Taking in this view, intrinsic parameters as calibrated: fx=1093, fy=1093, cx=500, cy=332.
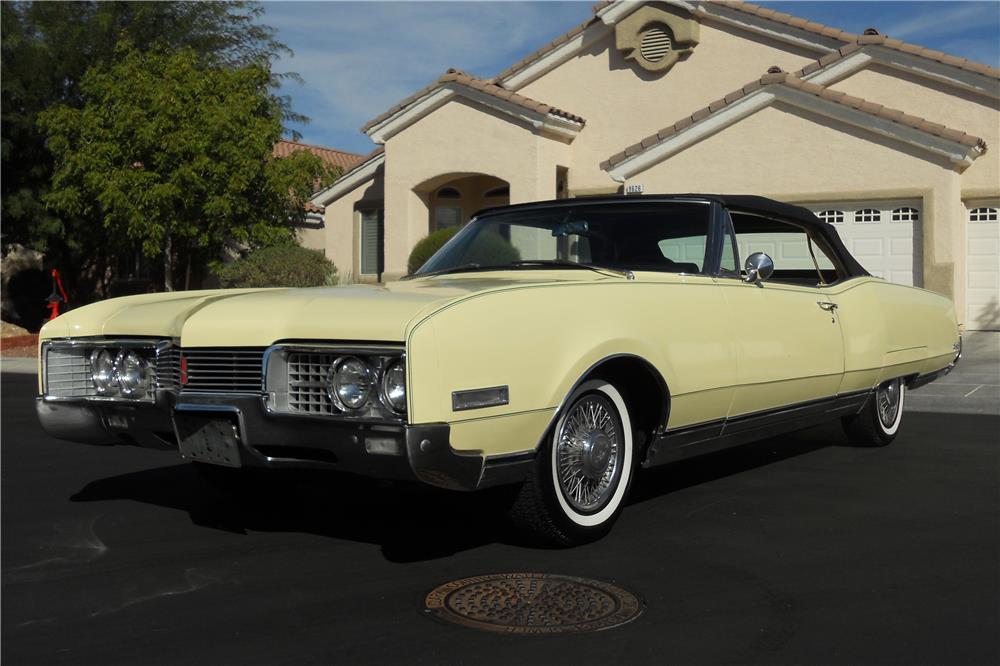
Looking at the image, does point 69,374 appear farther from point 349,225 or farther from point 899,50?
point 349,225

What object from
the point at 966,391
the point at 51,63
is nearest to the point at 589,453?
the point at 966,391

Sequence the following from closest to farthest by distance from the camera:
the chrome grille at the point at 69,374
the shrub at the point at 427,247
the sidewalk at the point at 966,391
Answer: the chrome grille at the point at 69,374 → the sidewalk at the point at 966,391 → the shrub at the point at 427,247

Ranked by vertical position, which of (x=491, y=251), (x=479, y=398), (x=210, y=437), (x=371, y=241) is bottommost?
(x=210, y=437)

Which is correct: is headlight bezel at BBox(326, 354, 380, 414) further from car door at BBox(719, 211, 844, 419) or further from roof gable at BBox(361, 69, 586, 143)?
roof gable at BBox(361, 69, 586, 143)

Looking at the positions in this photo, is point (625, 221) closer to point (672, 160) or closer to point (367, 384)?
point (367, 384)

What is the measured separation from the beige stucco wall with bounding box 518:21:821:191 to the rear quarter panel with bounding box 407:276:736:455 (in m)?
16.1

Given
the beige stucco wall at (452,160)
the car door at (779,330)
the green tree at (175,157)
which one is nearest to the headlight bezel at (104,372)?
the car door at (779,330)

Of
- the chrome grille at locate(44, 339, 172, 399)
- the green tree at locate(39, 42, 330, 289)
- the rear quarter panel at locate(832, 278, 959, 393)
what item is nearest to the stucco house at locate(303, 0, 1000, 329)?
the green tree at locate(39, 42, 330, 289)

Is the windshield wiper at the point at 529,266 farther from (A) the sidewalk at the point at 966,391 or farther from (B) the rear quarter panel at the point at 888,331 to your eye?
(A) the sidewalk at the point at 966,391

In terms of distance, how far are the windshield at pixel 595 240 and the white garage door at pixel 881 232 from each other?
11664 mm

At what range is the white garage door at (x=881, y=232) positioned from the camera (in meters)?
17.0

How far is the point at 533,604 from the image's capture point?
4035 millimetres

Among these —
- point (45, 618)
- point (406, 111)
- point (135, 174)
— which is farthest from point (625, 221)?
point (135, 174)

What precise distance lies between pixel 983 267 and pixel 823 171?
10.5ft
